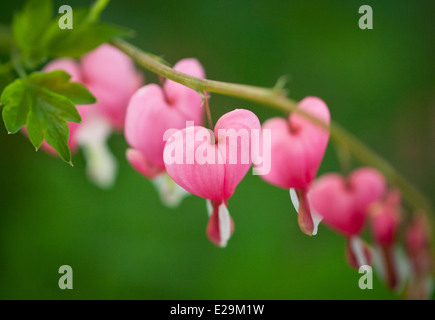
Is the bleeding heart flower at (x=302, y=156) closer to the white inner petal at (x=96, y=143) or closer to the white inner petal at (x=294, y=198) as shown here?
the white inner petal at (x=294, y=198)

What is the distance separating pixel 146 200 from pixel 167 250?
19 cm

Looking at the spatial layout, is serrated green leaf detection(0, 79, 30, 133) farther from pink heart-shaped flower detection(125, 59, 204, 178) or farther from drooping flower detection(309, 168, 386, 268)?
drooping flower detection(309, 168, 386, 268)

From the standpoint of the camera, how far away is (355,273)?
185 cm

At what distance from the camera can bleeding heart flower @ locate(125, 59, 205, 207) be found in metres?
0.76

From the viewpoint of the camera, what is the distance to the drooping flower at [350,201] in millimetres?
916

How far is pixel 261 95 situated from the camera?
2.42 feet

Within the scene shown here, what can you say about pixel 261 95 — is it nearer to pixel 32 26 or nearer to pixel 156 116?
pixel 156 116

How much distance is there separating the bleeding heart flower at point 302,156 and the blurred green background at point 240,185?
1097 mm

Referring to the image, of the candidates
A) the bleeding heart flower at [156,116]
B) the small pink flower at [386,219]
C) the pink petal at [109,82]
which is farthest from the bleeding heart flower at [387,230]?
the pink petal at [109,82]

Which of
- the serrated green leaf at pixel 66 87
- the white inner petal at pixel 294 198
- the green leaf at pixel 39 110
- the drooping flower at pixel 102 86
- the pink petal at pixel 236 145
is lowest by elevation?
the white inner petal at pixel 294 198

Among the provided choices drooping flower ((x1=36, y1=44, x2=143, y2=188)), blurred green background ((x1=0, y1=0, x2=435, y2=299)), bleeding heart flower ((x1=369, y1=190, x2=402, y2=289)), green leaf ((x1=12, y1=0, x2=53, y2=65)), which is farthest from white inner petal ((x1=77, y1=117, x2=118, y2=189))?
blurred green background ((x1=0, y1=0, x2=435, y2=299))

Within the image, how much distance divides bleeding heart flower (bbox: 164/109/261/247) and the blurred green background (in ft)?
3.89

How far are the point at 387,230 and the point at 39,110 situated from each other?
24.0 inches
